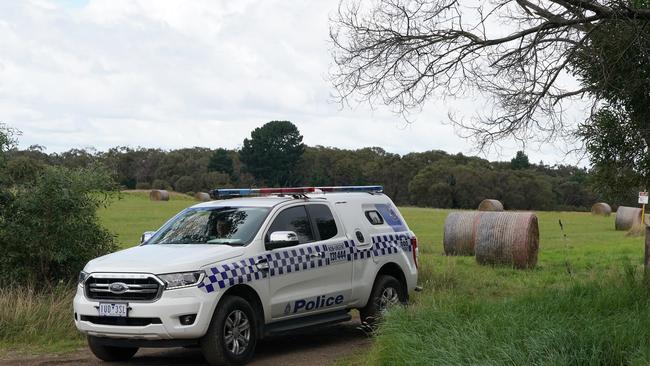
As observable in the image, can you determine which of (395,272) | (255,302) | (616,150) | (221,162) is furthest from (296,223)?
(221,162)

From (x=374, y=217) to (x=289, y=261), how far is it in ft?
7.00

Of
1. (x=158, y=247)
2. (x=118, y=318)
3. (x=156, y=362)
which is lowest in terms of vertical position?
(x=156, y=362)

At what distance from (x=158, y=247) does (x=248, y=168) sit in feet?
187

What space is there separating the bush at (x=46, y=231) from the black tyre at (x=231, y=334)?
12.3ft

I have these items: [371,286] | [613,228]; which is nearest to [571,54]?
[371,286]

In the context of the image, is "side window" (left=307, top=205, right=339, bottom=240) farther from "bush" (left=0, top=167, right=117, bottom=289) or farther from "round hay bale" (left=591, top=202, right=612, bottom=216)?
"round hay bale" (left=591, top=202, right=612, bottom=216)

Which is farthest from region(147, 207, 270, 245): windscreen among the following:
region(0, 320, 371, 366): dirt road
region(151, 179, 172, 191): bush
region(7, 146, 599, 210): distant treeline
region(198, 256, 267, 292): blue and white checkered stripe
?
region(151, 179, 172, 191): bush

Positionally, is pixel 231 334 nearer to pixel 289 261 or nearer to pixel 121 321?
pixel 121 321

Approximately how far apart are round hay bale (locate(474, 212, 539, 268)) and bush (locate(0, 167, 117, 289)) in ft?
31.4

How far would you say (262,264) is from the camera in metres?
9.38

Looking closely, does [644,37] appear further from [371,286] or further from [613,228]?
[613,228]

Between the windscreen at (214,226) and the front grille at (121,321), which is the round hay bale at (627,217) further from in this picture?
the front grille at (121,321)

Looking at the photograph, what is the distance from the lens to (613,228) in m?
41.1

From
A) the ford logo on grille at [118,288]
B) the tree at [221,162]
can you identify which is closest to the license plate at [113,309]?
the ford logo on grille at [118,288]
